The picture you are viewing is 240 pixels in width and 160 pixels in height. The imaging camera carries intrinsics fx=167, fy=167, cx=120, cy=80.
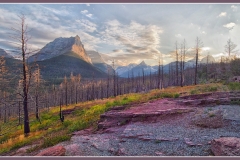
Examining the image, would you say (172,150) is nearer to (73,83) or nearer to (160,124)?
(160,124)

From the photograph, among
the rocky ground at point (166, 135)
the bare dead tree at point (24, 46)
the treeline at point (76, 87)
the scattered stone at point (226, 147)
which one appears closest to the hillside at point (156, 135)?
the rocky ground at point (166, 135)

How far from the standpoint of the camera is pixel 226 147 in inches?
216

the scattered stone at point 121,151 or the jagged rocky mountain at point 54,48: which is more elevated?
the jagged rocky mountain at point 54,48

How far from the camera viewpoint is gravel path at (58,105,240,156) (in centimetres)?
627

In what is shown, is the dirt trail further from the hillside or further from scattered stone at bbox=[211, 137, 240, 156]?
scattered stone at bbox=[211, 137, 240, 156]

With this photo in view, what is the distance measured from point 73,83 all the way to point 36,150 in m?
55.6

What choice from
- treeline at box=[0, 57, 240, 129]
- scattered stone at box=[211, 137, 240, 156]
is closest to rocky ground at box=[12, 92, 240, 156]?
scattered stone at box=[211, 137, 240, 156]

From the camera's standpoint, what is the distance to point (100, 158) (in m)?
6.25

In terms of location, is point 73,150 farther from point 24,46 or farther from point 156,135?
point 24,46

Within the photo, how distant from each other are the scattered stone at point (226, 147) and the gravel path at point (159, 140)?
346 mm

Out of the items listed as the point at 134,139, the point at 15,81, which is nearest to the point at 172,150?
the point at 134,139

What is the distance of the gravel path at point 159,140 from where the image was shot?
6270mm

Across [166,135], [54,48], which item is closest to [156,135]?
[166,135]

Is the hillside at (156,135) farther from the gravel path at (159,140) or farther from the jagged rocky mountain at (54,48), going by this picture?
the jagged rocky mountain at (54,48)
